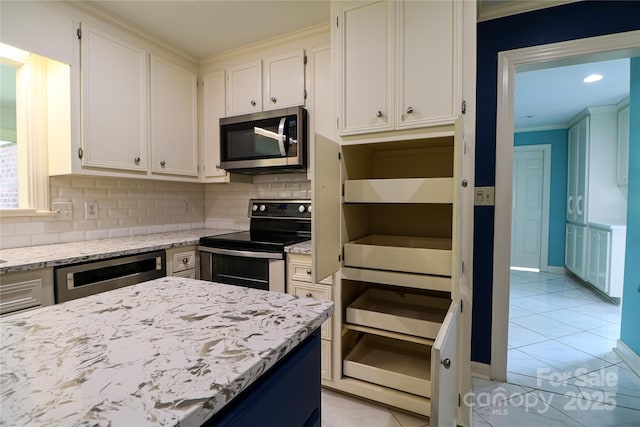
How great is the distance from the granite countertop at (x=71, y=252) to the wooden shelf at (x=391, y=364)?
54.2 inches

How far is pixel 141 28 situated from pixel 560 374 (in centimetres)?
379

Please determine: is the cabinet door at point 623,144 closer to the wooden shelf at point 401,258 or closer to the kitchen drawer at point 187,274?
the wooden shelf at point 401,258

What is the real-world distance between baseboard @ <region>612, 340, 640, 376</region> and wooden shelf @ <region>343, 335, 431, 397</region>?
4.79 feet

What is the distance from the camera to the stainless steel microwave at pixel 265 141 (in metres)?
2.21

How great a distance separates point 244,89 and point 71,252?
1653mm

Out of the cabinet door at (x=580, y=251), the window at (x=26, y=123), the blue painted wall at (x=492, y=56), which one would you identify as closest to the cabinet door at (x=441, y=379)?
the blue painted wall at (x=492, y=56)

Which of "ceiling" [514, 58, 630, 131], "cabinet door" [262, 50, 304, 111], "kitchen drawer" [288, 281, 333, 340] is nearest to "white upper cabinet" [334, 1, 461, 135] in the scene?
"cabinet door" [262, 50, 304, 111]

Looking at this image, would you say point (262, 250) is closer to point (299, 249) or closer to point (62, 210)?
point (299, 249)

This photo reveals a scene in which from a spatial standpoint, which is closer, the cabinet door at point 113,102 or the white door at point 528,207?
the cabinet door at point 113,102

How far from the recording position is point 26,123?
6.27 feet

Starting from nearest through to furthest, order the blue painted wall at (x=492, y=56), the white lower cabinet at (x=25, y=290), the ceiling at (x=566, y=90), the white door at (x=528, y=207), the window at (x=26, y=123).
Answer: the white lower cabinet at (x=25, y=290) < the blue painted wall at (x=492, y=56) < the window at (x=26, y=123) < the ceiling at (x=566, y=90) < the white door at (x=528, y=207)

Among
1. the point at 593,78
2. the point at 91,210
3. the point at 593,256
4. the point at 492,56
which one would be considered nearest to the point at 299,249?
the point at 91,210

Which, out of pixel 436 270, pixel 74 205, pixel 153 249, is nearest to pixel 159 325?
pixel 436 270

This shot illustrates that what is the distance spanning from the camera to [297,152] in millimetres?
2195
